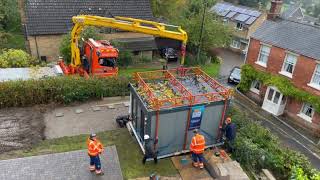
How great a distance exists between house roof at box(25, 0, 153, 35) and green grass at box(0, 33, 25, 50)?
6144 mm

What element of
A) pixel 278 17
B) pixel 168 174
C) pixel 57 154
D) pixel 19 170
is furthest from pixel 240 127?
pixel 278 17

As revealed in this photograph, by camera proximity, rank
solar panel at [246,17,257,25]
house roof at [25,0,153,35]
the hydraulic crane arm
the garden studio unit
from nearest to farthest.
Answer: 1. the garden studio unit
2. the hydraulic crane arm
3. house roof at [25,0,153,35]
4. solar panel at [246,17,257,25]

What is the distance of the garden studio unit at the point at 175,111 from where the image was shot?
13.0 meters

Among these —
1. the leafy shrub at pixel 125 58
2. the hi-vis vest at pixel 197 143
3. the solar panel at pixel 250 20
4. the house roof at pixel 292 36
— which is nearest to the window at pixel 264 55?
the house roof at pixel 292 36

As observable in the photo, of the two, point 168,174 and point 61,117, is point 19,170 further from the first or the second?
point 168,174

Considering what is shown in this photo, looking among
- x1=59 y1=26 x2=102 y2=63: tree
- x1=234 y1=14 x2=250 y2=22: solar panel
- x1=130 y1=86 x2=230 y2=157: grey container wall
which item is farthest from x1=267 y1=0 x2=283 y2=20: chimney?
x1=234 y1=14 x2=250 y2=22: solar panel

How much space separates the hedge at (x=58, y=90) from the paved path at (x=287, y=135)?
1103 centimetres

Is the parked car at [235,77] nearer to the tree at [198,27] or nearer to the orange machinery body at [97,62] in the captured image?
the tree at [198,27]

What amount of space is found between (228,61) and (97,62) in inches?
879

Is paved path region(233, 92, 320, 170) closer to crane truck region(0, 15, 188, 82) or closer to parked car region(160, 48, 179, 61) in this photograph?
crane truck region(0, 15, 188, 82)

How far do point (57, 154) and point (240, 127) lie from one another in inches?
365

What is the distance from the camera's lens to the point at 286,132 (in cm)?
2138

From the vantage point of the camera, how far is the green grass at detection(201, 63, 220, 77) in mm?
31139

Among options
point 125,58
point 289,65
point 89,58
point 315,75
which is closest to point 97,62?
point 89,58
